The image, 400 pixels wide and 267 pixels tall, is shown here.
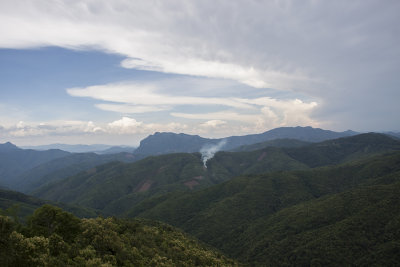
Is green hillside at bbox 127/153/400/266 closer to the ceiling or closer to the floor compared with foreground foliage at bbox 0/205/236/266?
closer to the floor

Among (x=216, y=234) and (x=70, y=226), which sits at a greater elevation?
(x=70, y=226)

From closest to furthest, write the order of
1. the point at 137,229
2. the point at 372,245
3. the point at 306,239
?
the point at 137,229
the point at 372,245
the point at 306,239

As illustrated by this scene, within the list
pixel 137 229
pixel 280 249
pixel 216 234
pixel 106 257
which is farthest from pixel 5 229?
pixel 216 234

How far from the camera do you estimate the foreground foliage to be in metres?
32.7

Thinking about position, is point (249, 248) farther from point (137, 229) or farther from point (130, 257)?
point (130, 257)

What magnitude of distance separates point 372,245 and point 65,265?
154 metres

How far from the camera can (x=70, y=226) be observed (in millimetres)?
55781

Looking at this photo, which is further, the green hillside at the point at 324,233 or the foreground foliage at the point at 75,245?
the green hillside at the point at 324,233

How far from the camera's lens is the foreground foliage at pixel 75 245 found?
32.7 meters

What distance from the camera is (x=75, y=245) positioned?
44.9 meters

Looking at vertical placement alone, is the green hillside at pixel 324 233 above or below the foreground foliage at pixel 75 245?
below

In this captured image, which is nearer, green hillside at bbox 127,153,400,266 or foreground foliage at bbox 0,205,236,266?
foreground foliage at bbox 0,205,236,266

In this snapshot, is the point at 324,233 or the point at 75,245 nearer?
the point at 75,245

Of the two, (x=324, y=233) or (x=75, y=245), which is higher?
(x=75, y=245)
